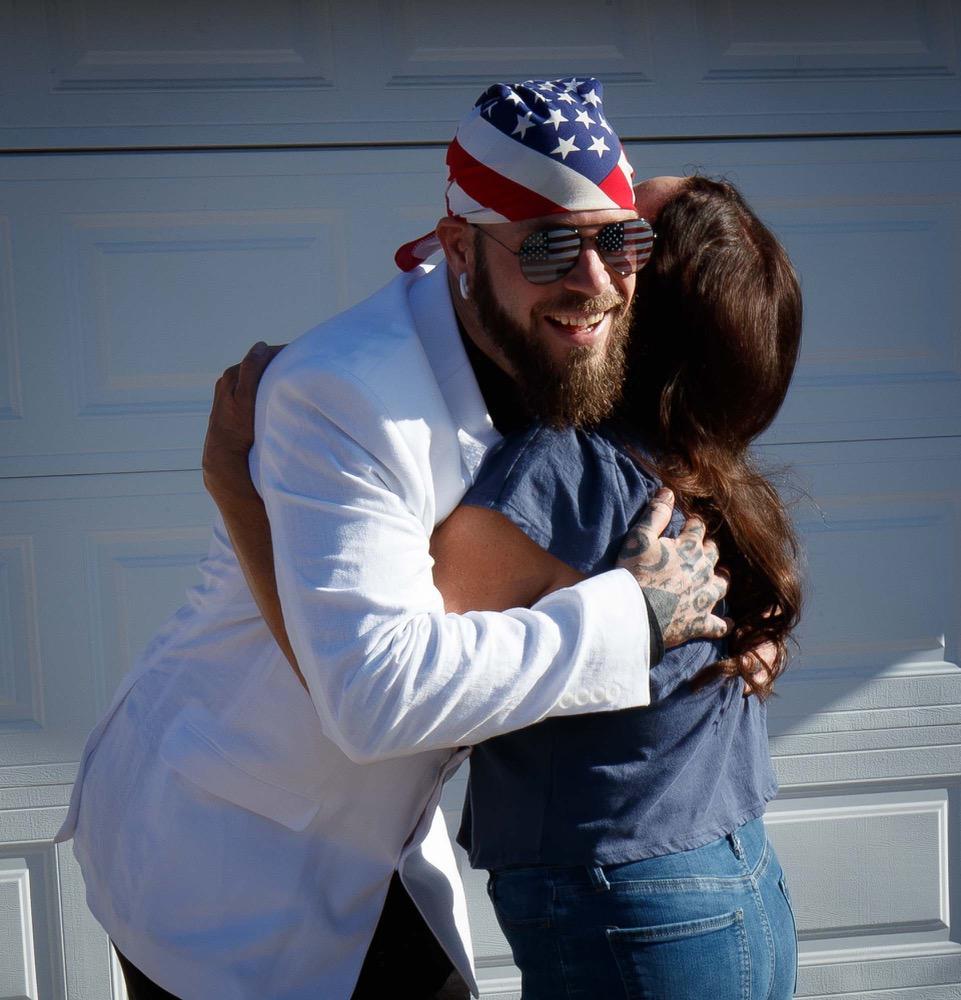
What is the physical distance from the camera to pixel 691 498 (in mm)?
1574

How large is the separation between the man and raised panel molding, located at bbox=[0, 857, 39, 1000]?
111cm

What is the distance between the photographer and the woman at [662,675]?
147 cm

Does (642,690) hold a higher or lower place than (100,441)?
higher

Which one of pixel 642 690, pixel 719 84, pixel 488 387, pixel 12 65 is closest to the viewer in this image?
pixel 642 690

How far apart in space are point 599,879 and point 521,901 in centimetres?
12

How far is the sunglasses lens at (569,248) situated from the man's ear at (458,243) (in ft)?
0.29

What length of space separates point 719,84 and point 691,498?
5.52 feet

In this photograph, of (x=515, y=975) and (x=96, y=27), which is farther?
(x=515, y=975)

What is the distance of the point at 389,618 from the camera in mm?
1319

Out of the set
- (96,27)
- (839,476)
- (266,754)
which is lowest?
(839,476)

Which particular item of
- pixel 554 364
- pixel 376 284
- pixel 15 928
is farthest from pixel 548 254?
pixel 15 928

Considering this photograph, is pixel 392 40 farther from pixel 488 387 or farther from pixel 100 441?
pixel 488 387

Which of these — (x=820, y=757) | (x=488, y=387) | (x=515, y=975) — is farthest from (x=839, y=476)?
(x=488, y=387)

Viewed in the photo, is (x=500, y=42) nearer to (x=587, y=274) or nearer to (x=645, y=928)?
(x=587, y=274)
